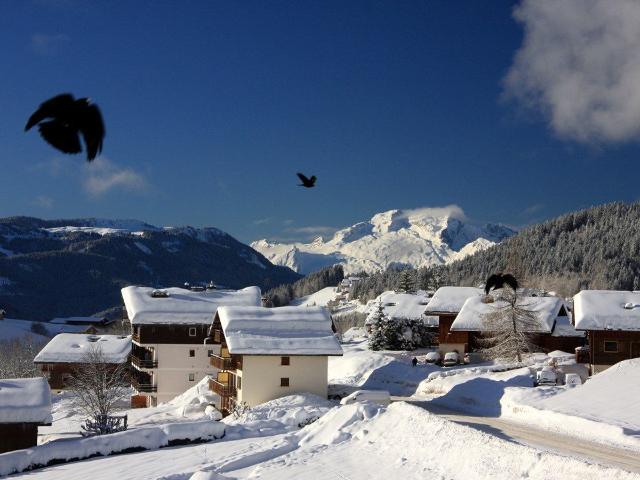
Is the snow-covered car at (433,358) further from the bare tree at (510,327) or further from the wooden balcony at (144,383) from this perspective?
the wooden balcony at (144,383)

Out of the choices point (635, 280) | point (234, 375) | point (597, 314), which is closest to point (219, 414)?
point (234, 375)

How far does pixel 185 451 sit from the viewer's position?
30.9 meters

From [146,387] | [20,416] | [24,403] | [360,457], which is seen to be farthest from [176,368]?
[360,457]

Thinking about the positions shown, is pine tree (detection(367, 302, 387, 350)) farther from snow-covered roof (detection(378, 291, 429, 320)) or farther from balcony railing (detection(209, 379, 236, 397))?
balcony railing (detection(209, 379, 236, 397))

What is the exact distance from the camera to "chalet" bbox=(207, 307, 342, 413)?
4531 cm

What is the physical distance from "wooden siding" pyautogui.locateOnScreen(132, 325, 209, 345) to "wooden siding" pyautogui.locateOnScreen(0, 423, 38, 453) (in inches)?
923

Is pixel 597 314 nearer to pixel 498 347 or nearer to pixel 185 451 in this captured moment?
pixel 498 347

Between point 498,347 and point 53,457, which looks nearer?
point 53,457

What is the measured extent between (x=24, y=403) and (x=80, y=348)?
42.9 metres

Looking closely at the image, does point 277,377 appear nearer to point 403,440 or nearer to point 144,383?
point 403,440

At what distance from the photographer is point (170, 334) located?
61.9 m

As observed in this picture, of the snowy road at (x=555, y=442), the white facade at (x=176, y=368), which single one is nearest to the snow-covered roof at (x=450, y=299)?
the white facade at (x=176, y=368)

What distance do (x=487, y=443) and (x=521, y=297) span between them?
1531 inches

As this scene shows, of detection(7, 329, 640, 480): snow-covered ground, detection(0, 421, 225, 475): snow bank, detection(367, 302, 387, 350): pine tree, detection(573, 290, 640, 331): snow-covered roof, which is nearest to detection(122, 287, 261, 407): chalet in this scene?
detection(7, 329, 640, 480): snow-covered ground
